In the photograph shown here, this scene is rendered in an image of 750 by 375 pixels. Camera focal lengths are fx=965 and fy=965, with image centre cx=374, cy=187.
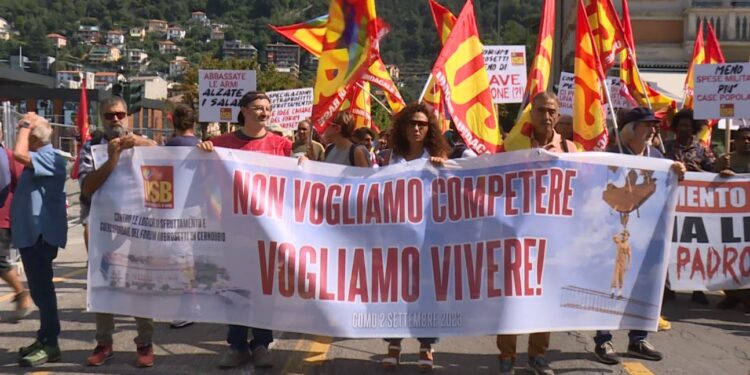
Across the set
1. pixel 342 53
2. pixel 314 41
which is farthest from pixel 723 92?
pixel 342 53

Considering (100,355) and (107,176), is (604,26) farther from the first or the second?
(100,355)

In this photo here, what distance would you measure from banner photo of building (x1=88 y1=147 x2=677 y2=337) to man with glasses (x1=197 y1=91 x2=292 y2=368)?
28 cm

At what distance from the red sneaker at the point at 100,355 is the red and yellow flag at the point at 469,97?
335cm

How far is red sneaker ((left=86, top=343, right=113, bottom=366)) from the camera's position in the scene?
6.64 metres

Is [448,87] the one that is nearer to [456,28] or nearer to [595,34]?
Answer: [456,28]

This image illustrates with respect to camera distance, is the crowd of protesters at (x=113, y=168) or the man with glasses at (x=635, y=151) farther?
the man with glasses at (x=635, y=151)

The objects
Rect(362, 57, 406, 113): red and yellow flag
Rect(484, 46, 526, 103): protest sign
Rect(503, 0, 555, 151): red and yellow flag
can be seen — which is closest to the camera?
Rect(503, 0, 555, 151): red and yellow flag

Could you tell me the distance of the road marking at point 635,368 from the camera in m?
6.75

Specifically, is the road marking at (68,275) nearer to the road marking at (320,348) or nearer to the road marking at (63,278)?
the road marking at (63,278)

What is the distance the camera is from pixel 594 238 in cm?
637

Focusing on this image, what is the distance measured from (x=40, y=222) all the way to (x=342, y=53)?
2966mm

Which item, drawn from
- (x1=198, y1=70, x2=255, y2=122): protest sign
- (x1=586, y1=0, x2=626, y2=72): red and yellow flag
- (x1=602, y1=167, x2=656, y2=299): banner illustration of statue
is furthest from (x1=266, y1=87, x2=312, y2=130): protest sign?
(x1=602, y1=167, x2=656, y2=299): banner illustration of statue

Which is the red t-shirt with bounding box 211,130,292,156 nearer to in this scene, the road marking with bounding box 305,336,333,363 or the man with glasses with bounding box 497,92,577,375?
the road marking with bounding box 305,336,333,363

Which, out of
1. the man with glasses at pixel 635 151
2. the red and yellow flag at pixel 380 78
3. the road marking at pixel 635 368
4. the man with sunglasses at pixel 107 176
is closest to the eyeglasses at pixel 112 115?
the man with sunglasses at pixel 107 176
